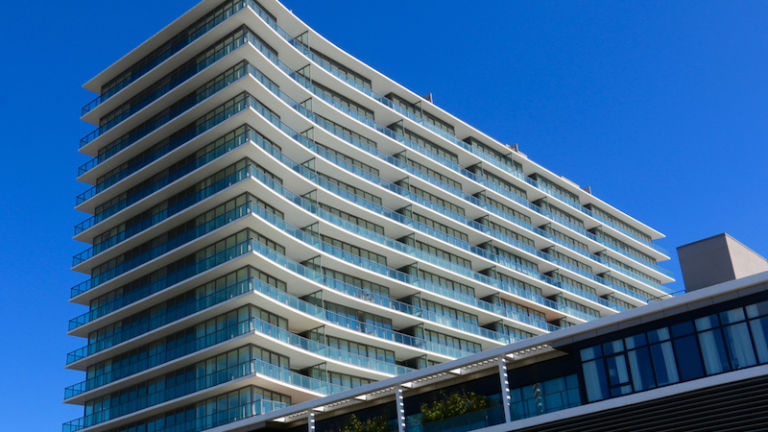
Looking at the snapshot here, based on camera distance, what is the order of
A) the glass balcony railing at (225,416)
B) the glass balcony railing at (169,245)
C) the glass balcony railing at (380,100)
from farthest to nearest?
the glass balcony railing at (380,100) → the glass balcony railing at (169,245) → the glass balcony railing at (225,416)

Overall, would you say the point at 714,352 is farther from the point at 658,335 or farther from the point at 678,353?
the point at 658,335

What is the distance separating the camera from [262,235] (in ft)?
194

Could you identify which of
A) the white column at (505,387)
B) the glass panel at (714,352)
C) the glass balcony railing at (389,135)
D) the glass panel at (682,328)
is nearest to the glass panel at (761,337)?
the glass panel at (714,352)

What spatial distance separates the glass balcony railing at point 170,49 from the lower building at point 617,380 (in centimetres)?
3278

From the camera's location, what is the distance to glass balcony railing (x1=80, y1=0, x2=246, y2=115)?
63.5 metres

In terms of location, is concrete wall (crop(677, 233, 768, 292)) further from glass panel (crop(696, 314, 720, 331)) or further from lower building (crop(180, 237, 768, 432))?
glass panel (crop(696, 314, 720, 331))

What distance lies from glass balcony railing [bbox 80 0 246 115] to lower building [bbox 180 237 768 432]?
3278 centimetres

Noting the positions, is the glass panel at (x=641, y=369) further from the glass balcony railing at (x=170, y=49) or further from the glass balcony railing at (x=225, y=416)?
the glass balcony railing at (x=170, y=49)

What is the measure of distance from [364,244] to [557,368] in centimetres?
3136

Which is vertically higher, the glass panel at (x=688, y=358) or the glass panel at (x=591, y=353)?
the glass panel at (x=591, y=353)

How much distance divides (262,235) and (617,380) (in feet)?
100

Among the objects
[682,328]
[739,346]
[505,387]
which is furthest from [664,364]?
[505,387]

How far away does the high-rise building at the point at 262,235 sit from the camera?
190ft

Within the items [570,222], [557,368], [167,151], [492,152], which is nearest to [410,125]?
[492,152]
